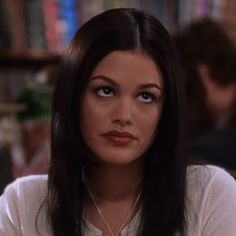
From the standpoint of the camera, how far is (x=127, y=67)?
3.45 ft

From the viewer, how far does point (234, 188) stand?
1.19 meters

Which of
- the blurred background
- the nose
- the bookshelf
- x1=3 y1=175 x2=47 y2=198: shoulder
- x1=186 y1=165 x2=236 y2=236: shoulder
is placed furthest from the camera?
the bookshelf

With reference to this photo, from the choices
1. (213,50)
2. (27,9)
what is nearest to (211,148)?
(213,50)

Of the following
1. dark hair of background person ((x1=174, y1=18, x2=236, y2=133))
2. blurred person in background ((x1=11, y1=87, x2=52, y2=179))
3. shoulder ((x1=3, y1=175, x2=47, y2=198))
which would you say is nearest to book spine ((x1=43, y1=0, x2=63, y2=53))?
blurred person in background ((x1=11, y1=87, x2=52, y2=179))

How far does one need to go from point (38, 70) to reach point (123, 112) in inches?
46.0

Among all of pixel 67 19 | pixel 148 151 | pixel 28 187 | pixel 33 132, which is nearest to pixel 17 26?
pixel 67 19

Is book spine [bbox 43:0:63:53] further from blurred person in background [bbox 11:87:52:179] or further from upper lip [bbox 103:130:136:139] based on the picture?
upper lip [bbox 103:130:136:139]

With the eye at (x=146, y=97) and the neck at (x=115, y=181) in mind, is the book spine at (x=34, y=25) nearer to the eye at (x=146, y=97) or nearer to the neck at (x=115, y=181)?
the neck at (x=115, y=181)

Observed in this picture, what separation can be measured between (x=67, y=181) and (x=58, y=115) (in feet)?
0.47

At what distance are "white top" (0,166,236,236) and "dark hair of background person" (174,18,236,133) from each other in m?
0.68

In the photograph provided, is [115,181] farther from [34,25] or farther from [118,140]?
[34,25]

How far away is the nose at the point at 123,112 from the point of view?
104 cm

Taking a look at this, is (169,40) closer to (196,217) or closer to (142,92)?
(142,92)

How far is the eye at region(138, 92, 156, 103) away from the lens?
1.07 meters
